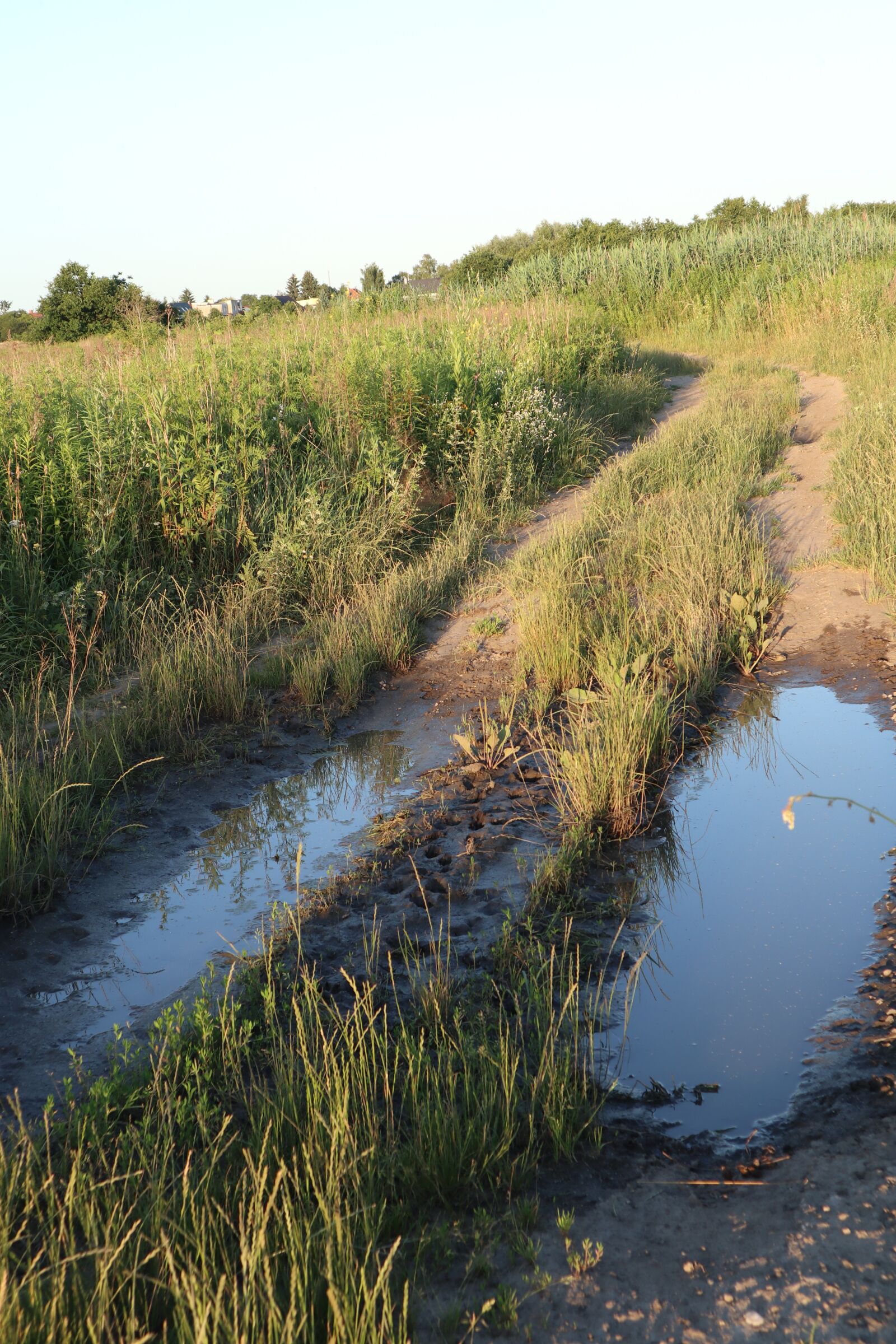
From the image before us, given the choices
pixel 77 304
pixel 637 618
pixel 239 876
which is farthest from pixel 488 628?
pixel 77 304

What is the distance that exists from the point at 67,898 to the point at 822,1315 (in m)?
3.00

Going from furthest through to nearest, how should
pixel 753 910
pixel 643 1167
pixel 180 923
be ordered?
pixel 180 923
pixel 753 910
pixel 643 1167

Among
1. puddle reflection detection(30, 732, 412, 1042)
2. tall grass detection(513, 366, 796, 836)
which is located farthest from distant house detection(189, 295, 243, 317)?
puddle reflection detection(30, 732, 412, 1042)

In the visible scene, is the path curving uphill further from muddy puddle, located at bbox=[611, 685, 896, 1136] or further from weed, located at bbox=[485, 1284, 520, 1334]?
muddy puddle, located at bbox=[611, 685, 896, 1136]

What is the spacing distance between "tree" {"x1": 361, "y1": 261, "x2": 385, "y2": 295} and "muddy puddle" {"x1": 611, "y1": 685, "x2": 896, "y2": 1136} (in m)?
12.4

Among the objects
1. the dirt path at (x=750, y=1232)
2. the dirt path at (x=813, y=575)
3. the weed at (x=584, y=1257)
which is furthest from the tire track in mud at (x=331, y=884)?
the dirt path at (x=813, y=575)

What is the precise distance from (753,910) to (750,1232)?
161 cm

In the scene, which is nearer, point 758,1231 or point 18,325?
point 758,1231

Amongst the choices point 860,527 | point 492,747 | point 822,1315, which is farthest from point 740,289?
point 822,1315

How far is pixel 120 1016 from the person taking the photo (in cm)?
318

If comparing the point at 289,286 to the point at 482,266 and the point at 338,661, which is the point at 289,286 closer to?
the point at 482,266

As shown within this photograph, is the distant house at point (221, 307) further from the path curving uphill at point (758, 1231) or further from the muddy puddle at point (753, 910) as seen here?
the path curving uphill at point (758, 1231)

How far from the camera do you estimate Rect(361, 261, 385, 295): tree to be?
15.6 meters

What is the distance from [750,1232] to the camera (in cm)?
213
